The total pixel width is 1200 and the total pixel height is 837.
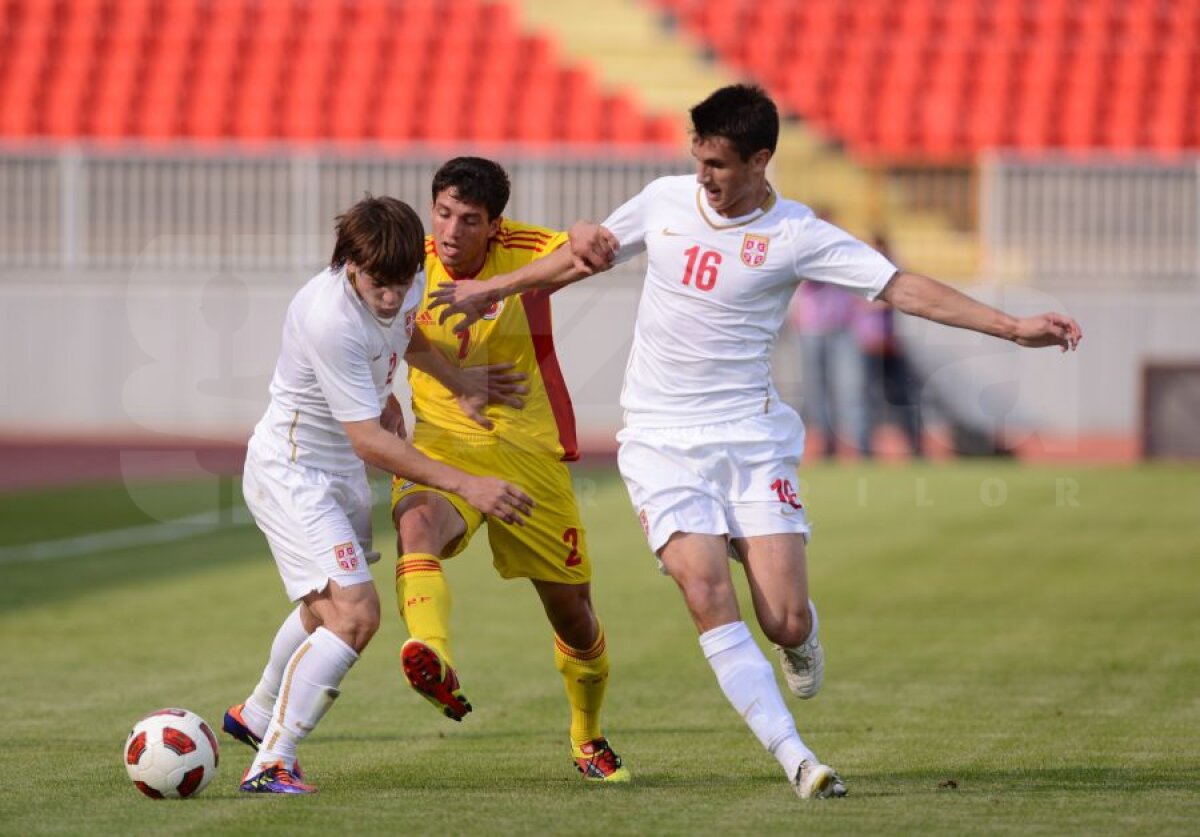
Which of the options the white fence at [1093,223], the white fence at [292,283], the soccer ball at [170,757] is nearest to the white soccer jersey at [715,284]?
the soccer ball at [170,757]

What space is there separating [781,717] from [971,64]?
68.5 ft

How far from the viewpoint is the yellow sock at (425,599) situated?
6.53m

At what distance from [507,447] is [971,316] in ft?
6.16

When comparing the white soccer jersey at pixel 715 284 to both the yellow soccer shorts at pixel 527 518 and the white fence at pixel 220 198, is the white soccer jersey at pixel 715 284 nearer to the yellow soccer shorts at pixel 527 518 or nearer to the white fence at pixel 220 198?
the yellow soccer shorts at pixel 527 518

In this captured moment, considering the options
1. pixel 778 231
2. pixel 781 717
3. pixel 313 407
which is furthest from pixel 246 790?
pixel 778 231

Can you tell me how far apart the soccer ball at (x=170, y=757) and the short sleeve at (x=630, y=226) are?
213 centimetres

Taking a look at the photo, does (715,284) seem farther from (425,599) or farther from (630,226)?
(425,599)

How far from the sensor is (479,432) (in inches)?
289

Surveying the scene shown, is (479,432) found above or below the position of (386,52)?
below

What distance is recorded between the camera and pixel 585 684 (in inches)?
285

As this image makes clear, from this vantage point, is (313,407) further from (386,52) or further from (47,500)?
(386,52)

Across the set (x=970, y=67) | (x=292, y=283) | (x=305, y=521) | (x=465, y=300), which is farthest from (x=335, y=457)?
(x=970, y=67)

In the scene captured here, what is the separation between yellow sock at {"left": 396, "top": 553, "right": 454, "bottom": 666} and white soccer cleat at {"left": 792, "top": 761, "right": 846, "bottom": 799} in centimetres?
118

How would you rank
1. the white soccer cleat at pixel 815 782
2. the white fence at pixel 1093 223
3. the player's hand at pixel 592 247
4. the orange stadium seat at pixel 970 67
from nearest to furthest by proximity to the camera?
the white soccer cleat at pixel 815 782 → the player's hand at pixel 592 247 → the white fence at pixel 1093 223 → the orange stadium seat at pixel 970 67
